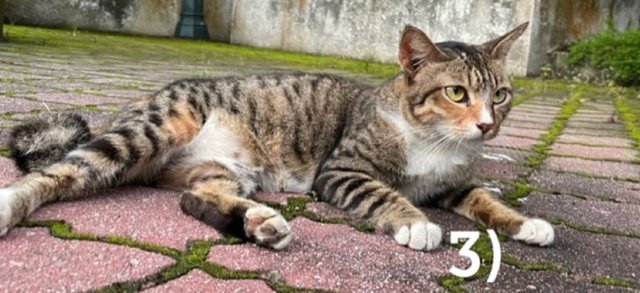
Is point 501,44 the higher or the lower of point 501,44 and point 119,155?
the higher

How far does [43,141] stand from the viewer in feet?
10.3

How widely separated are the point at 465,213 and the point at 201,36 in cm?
1390

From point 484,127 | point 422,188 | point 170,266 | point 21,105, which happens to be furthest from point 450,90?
point 21,105

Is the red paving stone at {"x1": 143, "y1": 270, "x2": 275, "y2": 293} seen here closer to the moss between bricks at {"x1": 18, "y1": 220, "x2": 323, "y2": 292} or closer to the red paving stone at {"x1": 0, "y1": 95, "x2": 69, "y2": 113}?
the moss between bricks at {"x1": 18, "y1": 220, "x2": 323, "y2": 292}

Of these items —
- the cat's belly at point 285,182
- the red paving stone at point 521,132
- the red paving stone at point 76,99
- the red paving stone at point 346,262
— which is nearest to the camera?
the red paving stone at point 346,262

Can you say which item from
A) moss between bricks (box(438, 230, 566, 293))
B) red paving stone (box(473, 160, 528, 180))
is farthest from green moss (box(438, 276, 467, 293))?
red paving stone (box(473, 160, 528, 180))

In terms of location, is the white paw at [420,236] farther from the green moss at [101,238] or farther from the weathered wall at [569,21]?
the weathered wall at [569,21]

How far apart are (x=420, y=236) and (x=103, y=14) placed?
1405cm

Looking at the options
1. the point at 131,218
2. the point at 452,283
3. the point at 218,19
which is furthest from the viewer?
the point at 218,19

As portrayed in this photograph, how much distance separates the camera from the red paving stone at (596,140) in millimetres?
5691

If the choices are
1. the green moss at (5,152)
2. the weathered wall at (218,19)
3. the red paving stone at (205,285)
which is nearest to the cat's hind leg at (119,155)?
the green moss at (5,152)

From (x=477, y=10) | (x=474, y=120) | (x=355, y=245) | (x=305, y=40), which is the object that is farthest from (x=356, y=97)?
(x=305, y=40)

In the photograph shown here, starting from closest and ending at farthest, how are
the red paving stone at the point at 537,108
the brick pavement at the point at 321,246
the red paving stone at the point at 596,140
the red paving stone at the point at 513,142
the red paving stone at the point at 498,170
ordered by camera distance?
the brick pavement at the point at 321,246 → the red paving stone at the point at 498,170 → the red paving stone at the point at 513,142 → the red paving stone at the point at 596,140 → the red paving stone at the point at 537,108

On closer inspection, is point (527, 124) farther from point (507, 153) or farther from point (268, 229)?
point (268, 229)
